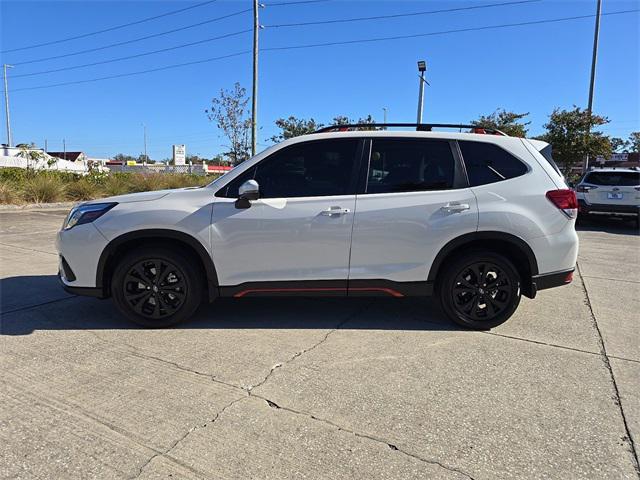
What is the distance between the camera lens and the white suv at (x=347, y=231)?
Result: 4.11 metres

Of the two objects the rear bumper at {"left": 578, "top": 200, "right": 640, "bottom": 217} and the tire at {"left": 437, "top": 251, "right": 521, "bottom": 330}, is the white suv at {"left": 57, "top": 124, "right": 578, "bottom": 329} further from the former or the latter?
the rear bumper at {"left": 578, "top": 200, "right": 640, "bottom": 217}

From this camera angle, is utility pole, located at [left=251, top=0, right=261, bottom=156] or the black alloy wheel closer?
the black alloy wheel

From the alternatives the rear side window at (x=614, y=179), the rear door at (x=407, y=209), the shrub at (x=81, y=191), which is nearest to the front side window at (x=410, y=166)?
the rear door at (x=407, y=209)

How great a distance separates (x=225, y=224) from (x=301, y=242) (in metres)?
0.69

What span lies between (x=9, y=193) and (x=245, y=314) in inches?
520

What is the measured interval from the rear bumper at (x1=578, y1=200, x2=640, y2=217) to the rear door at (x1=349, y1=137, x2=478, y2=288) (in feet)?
33.3

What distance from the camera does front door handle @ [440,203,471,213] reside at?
4145 millimetres

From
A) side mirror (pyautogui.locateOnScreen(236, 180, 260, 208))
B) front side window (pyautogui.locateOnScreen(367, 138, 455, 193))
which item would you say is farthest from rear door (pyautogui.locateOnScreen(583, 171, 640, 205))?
side mirror (pyautogui.locateOnScreen(236, 180, 260, 208))

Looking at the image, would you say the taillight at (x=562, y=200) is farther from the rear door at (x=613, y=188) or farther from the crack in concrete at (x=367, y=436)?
the rear door at (x=613, y=188)

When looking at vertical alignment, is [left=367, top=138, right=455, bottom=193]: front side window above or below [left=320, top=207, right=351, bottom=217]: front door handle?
above

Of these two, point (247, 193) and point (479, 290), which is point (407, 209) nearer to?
point (479, 290)

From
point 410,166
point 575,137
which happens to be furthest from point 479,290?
point 575,137

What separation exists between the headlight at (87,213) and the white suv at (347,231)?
0.01 meters

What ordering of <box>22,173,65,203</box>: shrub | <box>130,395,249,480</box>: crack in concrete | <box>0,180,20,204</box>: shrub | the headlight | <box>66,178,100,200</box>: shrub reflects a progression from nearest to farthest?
1. <box>130,395,249,480</box>: crack in concrete
2. the headlight
3. <box>0,180,20,204</box>: shrub
4. <box>22,173,65,203</box>: shrub
5. <box>66,178,100,200</box>: shrub
